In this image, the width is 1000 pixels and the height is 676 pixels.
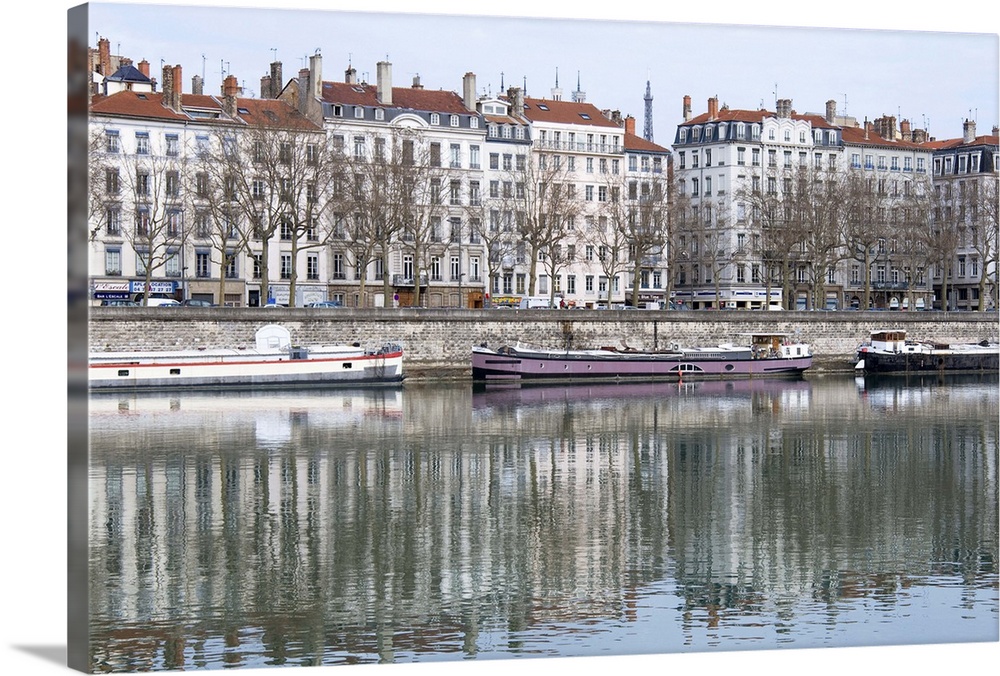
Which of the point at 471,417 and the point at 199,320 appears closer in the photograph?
the point at 471,417

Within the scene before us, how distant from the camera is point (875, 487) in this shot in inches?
773

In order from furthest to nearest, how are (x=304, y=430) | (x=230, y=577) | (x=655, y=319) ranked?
(x=655, y=319), (x=304, y=430), (x=230, y=577)

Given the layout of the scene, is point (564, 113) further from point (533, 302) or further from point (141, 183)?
point (141, 183)

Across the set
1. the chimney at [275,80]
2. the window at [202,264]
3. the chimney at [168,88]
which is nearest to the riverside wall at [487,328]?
the chimney at [168,88]

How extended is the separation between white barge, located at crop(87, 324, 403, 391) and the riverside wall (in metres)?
0.52

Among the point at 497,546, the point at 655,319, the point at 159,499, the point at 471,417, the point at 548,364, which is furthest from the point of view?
the point at 655,319

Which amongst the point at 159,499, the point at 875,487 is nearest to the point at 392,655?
the point at 159,499

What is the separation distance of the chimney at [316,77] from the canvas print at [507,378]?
33cm

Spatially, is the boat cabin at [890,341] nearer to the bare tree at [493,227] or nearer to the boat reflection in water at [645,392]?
the boat reflection in water at [645,392]

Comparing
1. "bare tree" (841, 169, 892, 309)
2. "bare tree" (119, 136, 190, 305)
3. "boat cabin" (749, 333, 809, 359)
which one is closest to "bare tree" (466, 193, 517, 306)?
"boat cabin" (749, 333, 809, 359)

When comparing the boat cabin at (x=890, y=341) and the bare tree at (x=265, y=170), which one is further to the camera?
the boat cabin at (x=890, y=341)

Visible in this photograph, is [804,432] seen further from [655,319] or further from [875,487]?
[655,319]

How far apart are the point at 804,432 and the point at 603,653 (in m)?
17.5

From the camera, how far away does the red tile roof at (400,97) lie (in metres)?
52.8
